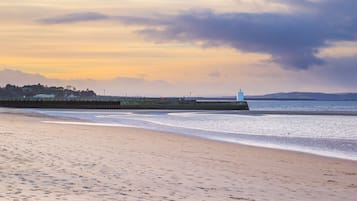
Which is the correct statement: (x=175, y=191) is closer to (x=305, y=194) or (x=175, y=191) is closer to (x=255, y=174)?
(x=305, y=194)

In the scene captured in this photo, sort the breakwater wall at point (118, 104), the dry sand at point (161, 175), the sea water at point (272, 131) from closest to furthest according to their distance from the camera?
the dry sand at point (161, 175)
the sea water at point (272, 131)
the breakwater wall at point (118, 104)

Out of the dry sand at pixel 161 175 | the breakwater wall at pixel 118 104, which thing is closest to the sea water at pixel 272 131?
the dry sand at pixel 161 175

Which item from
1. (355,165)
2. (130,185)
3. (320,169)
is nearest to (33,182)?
(130,185)

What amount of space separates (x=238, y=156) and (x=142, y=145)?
4.77 m

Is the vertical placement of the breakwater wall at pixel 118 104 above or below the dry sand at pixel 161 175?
above

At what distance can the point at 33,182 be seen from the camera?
36.5 ft

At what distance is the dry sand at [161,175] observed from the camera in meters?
10.8

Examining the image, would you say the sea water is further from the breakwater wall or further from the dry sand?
the breakwater wall

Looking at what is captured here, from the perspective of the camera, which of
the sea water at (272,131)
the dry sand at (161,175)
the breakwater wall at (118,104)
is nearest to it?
the dry sand at (161,175)

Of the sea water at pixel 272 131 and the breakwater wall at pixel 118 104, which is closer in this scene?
the sea water at pixel 272 131

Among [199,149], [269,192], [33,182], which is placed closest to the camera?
[33,182]

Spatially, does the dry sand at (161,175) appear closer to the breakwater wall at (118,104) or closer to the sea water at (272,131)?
the sea water at (272,131)

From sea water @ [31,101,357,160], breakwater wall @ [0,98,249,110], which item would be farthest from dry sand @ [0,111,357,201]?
breakwater wall @ [0,98,249,110]

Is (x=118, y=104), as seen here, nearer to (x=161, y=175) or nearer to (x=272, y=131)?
(x=272, y=131)
